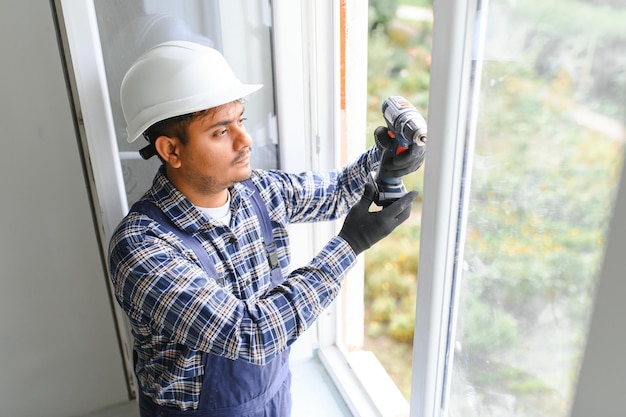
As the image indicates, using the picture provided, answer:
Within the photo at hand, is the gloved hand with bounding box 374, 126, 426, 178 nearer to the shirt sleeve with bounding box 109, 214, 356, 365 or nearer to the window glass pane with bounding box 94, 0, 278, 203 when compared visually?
the shirt sleeve with bounding box 109, 214, 356, 365

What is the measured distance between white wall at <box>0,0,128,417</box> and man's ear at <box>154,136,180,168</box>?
523 millimetres

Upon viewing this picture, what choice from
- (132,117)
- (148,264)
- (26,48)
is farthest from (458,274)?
(26,48)

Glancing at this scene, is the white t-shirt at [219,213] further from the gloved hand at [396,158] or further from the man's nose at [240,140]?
the gloved hand at [396,158]

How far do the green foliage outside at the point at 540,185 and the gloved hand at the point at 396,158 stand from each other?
8.9 inches

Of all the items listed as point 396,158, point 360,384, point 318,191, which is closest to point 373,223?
point 396,158

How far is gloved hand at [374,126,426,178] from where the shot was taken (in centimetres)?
110

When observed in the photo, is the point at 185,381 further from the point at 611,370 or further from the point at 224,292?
the point at 611,370

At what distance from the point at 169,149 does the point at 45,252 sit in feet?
2.41

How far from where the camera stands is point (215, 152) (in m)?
1.11

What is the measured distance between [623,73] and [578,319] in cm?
36

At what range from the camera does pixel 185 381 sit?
1132mm

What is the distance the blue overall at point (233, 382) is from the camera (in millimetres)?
1112

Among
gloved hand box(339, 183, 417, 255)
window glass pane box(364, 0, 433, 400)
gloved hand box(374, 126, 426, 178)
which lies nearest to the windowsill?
→ window glass pane box(364, 0, 433, 400)

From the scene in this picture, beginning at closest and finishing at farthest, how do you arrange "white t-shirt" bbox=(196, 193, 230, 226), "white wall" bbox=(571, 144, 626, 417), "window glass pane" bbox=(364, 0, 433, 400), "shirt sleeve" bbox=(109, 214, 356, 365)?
"white wall" bbox=(571, 144, 626, 417)
"shirt sleeve" bbox=(109, 214, 356, 365)
"white t-shirt" bbox=(196, 193, 230, 226)
"window glass pane" bbox=(364, 0, 433, 400)
